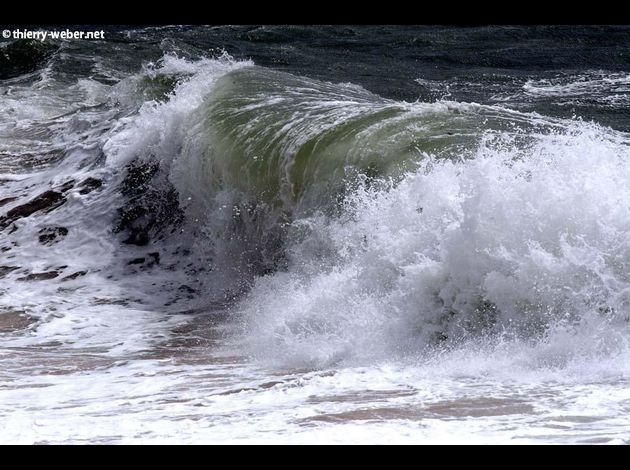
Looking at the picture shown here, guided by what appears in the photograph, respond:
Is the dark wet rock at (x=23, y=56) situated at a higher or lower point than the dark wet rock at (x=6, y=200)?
higher

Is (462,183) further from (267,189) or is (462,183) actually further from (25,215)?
(25,215)

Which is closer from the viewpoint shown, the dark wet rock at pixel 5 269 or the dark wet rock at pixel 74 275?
the dark wet rock at pixel 74 275

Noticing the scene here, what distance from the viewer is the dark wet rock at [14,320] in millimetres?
6586

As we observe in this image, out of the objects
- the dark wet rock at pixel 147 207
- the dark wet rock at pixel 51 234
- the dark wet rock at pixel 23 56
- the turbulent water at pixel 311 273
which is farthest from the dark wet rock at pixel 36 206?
the dark wet rock at pixel 23 56

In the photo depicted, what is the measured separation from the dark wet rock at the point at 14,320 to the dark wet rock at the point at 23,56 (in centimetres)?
1203

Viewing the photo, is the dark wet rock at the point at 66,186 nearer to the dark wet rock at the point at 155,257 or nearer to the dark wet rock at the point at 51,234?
the dark wet rock at the point at 51,234

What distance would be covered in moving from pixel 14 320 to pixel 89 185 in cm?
306

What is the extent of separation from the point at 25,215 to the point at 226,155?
2110 mm

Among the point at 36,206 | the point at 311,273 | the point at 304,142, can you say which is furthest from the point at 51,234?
the point at 311,273

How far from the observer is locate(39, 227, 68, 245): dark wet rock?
877 centimetres

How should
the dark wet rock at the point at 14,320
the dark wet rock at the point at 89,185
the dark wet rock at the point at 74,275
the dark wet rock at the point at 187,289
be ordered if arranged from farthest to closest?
the dark wet rock at the point at 89,185, the dark wet rock at the point at 74,275, the dark wet rock at the point at 187,289, the dark wet rock at the point at 14,320

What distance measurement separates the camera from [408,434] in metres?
3.64

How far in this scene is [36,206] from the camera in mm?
9500

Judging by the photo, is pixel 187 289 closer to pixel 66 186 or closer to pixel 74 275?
pixel 74 275
